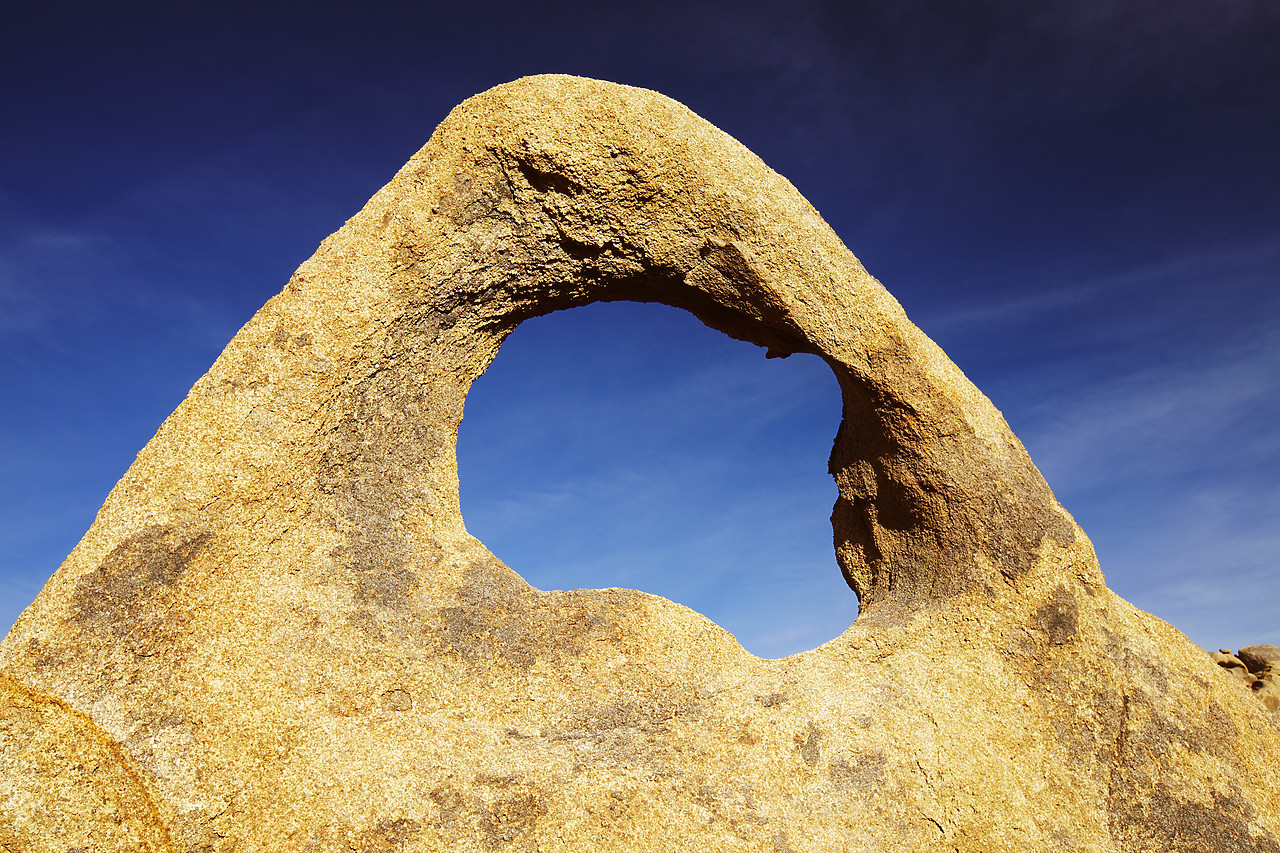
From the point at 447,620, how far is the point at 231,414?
152cm

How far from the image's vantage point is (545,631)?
467 centimetres

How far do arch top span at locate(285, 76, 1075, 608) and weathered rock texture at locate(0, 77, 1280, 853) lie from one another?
2cm

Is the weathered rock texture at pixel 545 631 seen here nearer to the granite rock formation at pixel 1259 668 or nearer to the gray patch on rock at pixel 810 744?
the gray patch on rock at pixel 810 744

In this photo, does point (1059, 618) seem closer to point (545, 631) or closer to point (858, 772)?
point (858, 772)

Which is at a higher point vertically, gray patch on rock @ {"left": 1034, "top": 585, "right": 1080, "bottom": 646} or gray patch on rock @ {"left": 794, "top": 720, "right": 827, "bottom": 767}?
gray patch on rock @ {"left": 1034, "top": 585, "right": 1080, "bottom": 646}

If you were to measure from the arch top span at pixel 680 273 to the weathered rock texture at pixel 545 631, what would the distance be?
20 mm

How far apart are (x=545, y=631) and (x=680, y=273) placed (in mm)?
2295

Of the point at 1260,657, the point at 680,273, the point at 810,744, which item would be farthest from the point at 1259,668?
the point at 680,273

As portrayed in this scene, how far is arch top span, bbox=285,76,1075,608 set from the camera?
185 inches

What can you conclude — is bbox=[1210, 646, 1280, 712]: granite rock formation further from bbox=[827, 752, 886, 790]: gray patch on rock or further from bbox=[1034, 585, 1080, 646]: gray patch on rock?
bbox=[827, 752, 886, 790]: gray patch on rock

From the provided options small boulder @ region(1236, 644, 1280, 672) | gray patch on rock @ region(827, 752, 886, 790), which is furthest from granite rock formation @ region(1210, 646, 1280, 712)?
gray patch on rock @ region(827, 752, 886, 790)

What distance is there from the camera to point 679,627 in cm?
496

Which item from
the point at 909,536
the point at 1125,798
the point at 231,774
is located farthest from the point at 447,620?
the point at 1125,798

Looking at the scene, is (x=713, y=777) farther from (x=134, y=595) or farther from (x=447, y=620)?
(x=134, y=595)
